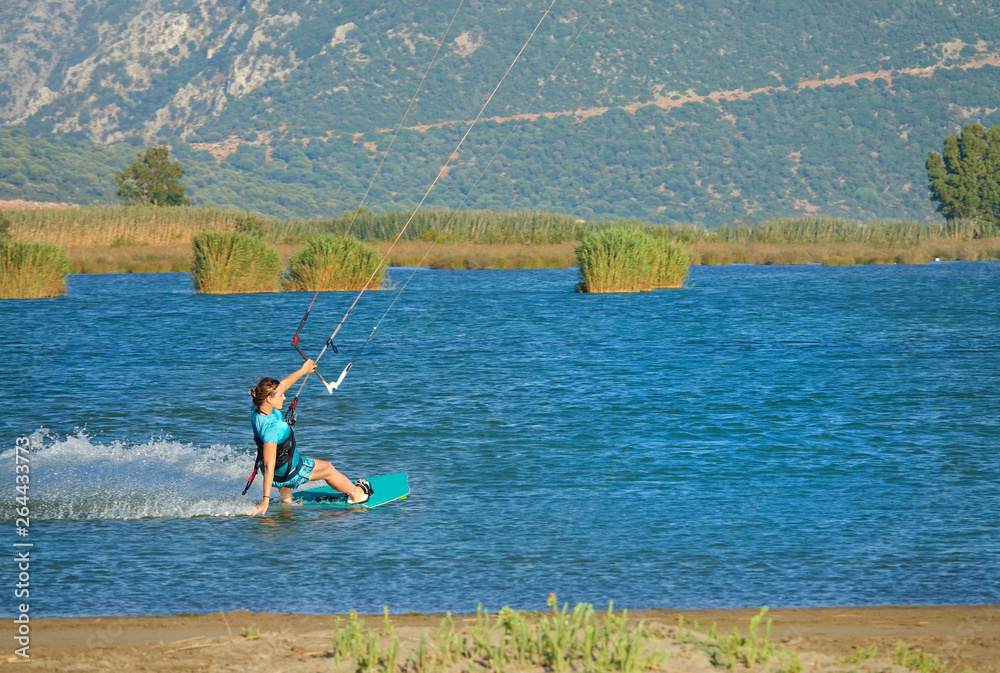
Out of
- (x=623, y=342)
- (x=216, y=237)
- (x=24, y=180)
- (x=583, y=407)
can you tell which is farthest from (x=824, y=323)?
(x=24, y=180)

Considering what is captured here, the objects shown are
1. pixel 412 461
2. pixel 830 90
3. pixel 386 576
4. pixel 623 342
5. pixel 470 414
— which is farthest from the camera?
pixel 830 90

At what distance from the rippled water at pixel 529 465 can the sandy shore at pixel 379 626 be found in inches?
21.8

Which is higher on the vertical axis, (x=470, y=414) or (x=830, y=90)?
(x=830, y=90)

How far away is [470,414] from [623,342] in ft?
36.6

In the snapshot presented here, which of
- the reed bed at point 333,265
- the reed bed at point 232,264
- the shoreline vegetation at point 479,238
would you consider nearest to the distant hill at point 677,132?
the shoreline vegetation at point 479,238

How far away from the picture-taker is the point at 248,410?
59.8 feet

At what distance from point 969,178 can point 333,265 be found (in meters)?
64.2

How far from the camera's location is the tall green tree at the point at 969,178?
3501 inches

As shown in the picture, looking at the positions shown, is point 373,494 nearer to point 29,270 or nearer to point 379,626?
point 379,626

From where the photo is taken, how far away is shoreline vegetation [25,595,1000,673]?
6.25 meters

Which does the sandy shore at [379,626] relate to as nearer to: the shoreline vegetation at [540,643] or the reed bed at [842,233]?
the shoreline vegetation at [540,643]

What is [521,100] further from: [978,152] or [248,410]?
[248,410]

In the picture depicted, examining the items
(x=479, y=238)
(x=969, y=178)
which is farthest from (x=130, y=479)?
(x=969, y=178)

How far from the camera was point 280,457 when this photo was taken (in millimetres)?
11320
